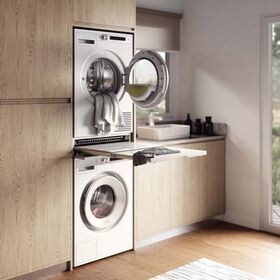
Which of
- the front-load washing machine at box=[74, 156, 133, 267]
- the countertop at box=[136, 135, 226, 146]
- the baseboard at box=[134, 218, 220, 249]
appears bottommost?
the baseboard at box=[134, 218, 220, 249]

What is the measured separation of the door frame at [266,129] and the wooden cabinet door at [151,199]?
976mm

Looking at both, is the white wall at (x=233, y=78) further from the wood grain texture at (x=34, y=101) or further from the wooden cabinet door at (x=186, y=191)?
the wood grain texture at (x=34, y=101)

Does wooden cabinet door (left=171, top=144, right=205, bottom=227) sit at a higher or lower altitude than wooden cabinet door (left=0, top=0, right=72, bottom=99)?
lower

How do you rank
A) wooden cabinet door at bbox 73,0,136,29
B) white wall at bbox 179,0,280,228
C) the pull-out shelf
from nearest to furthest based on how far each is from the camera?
the pull-out shelf < wooden cabinet door at bbox 73,0,136,29 < white wall at bbox 179,0,280,228

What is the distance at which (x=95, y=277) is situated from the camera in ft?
11.4

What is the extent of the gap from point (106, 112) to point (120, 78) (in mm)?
363

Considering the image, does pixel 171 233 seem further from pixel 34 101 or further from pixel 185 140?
pixel 34 101

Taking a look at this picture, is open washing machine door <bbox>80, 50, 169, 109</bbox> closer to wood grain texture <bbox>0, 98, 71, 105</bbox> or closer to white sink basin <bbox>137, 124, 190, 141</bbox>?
wood grain texture <bbox>0, 98, 71, 105</bbox>

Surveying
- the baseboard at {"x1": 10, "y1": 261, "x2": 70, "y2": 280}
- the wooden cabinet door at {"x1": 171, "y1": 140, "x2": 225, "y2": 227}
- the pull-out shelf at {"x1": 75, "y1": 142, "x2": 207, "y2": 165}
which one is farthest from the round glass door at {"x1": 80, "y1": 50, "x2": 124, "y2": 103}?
the baseboard at {"x1": 10, "y1": 261, "x2": 70, "y2": 280}

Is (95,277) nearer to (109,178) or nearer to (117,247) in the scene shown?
(117,247)

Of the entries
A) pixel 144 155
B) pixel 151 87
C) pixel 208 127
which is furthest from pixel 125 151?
pixel 208 127

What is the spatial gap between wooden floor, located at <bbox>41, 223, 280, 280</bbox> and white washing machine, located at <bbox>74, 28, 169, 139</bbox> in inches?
39.9

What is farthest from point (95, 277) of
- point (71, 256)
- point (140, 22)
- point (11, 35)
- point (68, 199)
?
point (140, 22)

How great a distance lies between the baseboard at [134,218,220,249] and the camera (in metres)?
4.15
